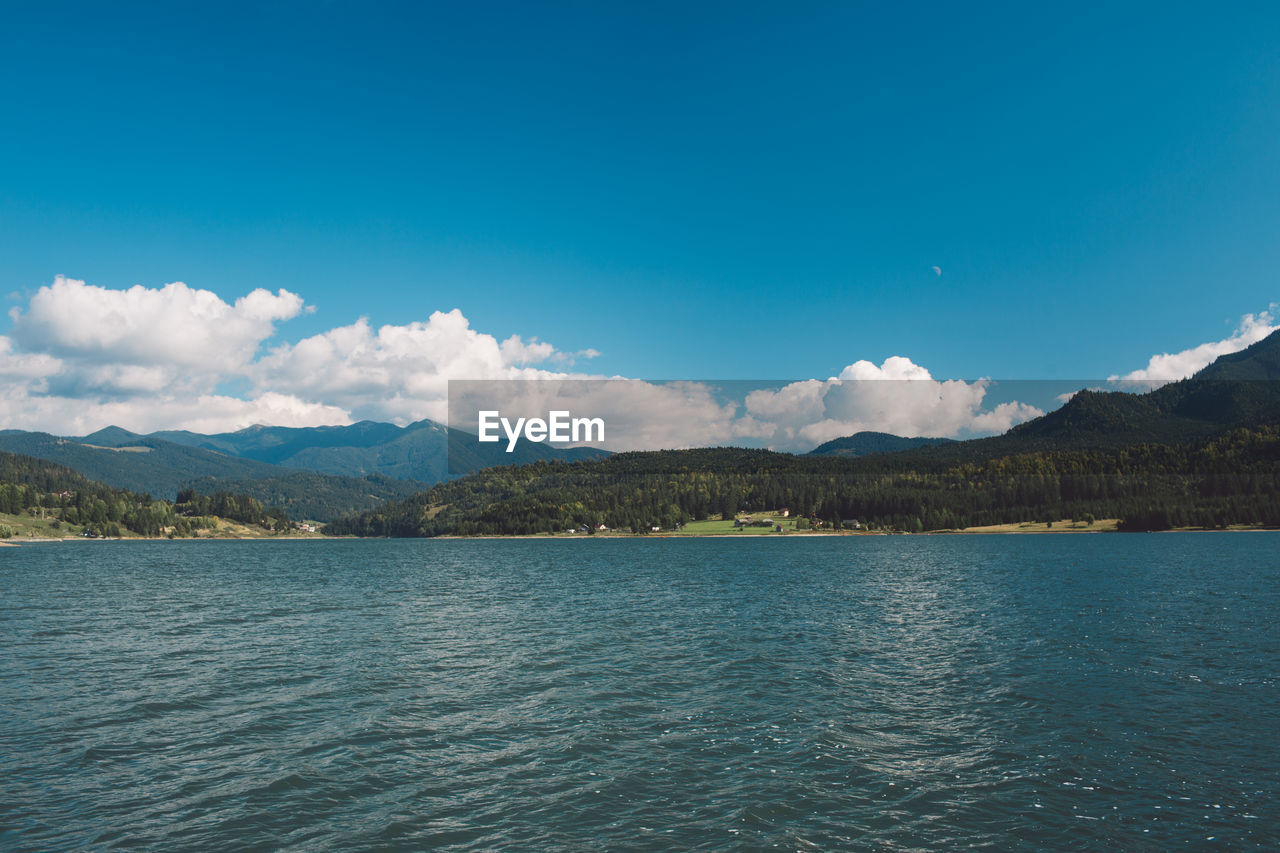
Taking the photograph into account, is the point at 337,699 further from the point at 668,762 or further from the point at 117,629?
the point at 117,629

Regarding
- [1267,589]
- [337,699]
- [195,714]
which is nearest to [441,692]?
[337,699]

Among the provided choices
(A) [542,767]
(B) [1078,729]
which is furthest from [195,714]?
(B) [1078,729]

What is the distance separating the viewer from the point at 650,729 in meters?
28.8

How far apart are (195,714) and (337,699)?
6.06 metres

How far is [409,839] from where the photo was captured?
18938 millimetres

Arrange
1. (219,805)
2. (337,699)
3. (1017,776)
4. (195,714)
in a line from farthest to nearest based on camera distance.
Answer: (337,699) → (195,714) → (1017,776) → (219,805)

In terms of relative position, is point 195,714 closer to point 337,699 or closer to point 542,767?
point 337,699

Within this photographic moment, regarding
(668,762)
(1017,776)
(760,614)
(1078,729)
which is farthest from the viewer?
(760,614)

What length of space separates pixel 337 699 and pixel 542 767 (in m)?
14.9

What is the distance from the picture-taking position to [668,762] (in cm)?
2503

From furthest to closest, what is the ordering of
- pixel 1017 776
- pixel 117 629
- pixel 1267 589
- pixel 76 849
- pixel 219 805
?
pixel 1267 589
pixel 117 629
pixel 1017 776
pixel 219 805
pixel 76 849

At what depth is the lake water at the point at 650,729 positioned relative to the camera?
19.8 meters

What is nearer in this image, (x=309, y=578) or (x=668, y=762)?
(x=668, y=762)

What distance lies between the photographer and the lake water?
779 inches
